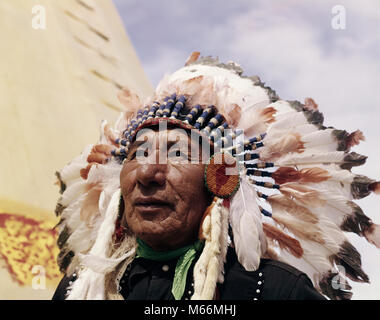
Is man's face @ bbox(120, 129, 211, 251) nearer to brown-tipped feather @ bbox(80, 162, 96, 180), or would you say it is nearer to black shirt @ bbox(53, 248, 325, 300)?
black shirt @ bbox(53, 248, 325, 300)

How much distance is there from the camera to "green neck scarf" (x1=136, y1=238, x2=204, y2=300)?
2.11 meters

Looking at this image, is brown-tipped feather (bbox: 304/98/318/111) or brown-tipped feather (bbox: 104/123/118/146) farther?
brown-tipped feather (bbox: 104/123/118/146)

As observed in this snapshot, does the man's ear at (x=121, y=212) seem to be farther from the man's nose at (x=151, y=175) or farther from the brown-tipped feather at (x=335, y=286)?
the brown-tipped feather at (x=335, y=286)

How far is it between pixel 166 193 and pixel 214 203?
0.20 metres

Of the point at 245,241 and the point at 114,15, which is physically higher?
the point at 114,15

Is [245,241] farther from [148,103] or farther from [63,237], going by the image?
[63,237]

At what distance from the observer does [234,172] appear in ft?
7.40

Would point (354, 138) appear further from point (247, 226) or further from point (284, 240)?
point (247, 226)

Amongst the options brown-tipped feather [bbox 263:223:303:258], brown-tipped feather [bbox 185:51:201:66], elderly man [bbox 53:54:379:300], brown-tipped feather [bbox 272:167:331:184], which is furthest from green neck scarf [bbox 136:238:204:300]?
brown-tipped feather [bbox 185:51:201:66]

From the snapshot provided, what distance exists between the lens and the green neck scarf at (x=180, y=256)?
211 centimetres

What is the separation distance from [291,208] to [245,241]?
12.7 inches

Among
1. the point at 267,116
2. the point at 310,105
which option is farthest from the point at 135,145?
the point at 310,105

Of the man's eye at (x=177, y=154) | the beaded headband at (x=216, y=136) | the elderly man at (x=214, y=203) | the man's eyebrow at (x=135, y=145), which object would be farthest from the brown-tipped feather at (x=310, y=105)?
the man's eyebrow at (x=135, y=145)
